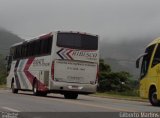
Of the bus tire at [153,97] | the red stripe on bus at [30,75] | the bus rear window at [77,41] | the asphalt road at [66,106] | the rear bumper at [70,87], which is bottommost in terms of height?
the asphalt road at [66,106]

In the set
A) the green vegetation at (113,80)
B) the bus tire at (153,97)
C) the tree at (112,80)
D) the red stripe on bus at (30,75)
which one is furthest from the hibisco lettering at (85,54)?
the tree at (112,80)

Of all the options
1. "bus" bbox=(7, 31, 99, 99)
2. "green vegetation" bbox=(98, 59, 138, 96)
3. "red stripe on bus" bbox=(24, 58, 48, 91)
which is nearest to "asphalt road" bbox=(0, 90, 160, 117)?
"bus" bbox=(7, 31, 99, 99)

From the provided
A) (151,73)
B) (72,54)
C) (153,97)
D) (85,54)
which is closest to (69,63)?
(72,54)

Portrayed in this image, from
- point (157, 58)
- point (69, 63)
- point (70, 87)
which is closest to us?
point (157, 58)

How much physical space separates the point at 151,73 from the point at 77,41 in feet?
21.0

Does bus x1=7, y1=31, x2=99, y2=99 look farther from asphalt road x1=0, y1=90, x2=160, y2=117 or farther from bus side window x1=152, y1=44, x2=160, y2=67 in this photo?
bus side window x1=152, y1=44, x2=160, y2=67

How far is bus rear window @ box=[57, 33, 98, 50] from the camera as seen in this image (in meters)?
28.4

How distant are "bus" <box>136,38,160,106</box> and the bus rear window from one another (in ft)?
16.0

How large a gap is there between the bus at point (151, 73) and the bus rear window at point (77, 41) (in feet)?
16.0

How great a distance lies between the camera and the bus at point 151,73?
22812 mm

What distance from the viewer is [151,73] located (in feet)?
76.9

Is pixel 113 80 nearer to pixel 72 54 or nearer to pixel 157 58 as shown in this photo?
pixel 72 54

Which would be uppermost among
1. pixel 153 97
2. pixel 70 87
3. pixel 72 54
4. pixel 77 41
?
pixel 77 41

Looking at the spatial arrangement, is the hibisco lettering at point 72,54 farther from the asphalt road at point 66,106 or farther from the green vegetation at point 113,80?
the green vegetation at point 113,80
